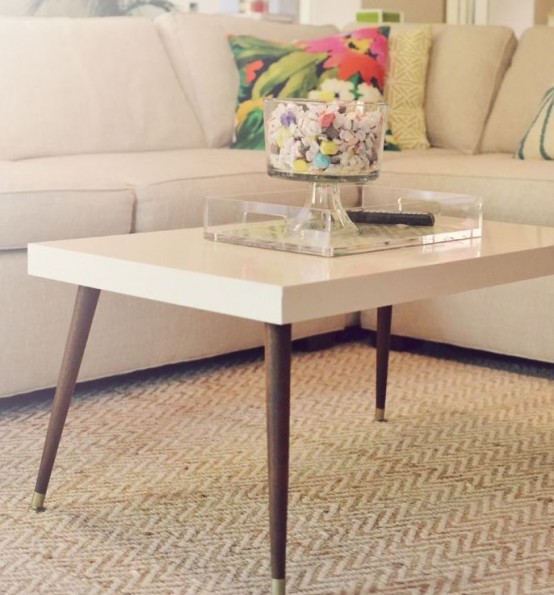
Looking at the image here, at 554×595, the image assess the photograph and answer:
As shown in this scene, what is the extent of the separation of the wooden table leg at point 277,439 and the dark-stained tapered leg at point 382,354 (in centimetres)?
77

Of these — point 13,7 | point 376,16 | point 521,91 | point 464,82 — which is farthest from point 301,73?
point 376,16

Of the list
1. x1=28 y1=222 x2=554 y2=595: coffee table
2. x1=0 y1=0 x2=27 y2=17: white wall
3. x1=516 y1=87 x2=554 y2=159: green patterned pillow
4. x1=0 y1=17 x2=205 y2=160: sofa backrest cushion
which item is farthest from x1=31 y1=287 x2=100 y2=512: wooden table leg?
x1=0 y1=0 x2=27 y2=17: white wall

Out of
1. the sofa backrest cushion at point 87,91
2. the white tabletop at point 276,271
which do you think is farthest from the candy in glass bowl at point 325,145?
the sofa backrest cushion at point 87,91

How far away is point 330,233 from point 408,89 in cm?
169

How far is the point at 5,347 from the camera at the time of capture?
209cm

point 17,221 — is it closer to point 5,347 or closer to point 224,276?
point 5,347

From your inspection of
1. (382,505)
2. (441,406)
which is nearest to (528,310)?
(441,406)

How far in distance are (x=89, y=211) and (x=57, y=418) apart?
0.64 metres

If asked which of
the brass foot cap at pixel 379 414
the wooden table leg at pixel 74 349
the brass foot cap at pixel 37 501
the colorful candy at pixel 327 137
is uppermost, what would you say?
the colorful candy at pixel 327 137

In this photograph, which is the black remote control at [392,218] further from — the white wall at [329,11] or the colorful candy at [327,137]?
the white wall at [329,11]

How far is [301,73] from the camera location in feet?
10.1

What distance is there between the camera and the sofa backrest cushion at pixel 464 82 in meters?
3.20

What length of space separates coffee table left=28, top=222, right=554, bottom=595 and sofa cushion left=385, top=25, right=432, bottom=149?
1.40m

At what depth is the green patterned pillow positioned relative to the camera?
2.82 m
